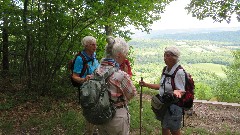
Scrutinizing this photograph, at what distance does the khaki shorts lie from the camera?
4246mm

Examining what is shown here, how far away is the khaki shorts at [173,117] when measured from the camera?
4246 millimetres

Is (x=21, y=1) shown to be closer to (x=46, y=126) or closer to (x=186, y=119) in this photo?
(x=46, y=126)

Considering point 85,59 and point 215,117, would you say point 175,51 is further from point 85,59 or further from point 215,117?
point 215,117

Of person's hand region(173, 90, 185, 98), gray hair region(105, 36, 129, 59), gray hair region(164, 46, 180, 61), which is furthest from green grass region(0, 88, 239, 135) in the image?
gray hair region(105, 36, 129, 59)

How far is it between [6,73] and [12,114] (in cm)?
466

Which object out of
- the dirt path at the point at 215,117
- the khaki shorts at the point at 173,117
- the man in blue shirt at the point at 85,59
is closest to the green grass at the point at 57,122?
the dirt path at the point at 215,117

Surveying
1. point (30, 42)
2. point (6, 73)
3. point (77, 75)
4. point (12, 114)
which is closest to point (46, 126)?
point (12, 114)

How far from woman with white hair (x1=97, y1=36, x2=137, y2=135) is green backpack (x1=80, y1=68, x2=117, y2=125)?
0.26 feet

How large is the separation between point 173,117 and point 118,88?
58.3 inches

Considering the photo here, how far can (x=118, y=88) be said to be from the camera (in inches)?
126

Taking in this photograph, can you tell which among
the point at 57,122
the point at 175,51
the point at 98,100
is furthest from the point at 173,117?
the point at 57,122

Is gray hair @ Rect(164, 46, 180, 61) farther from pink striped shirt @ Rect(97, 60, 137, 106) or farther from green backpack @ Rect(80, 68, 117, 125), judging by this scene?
green backpack @ Rect(80, 68, 117, 125)

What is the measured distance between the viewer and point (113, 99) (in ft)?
10.6

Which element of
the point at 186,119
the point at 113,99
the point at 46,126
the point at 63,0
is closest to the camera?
the point at 113,99
